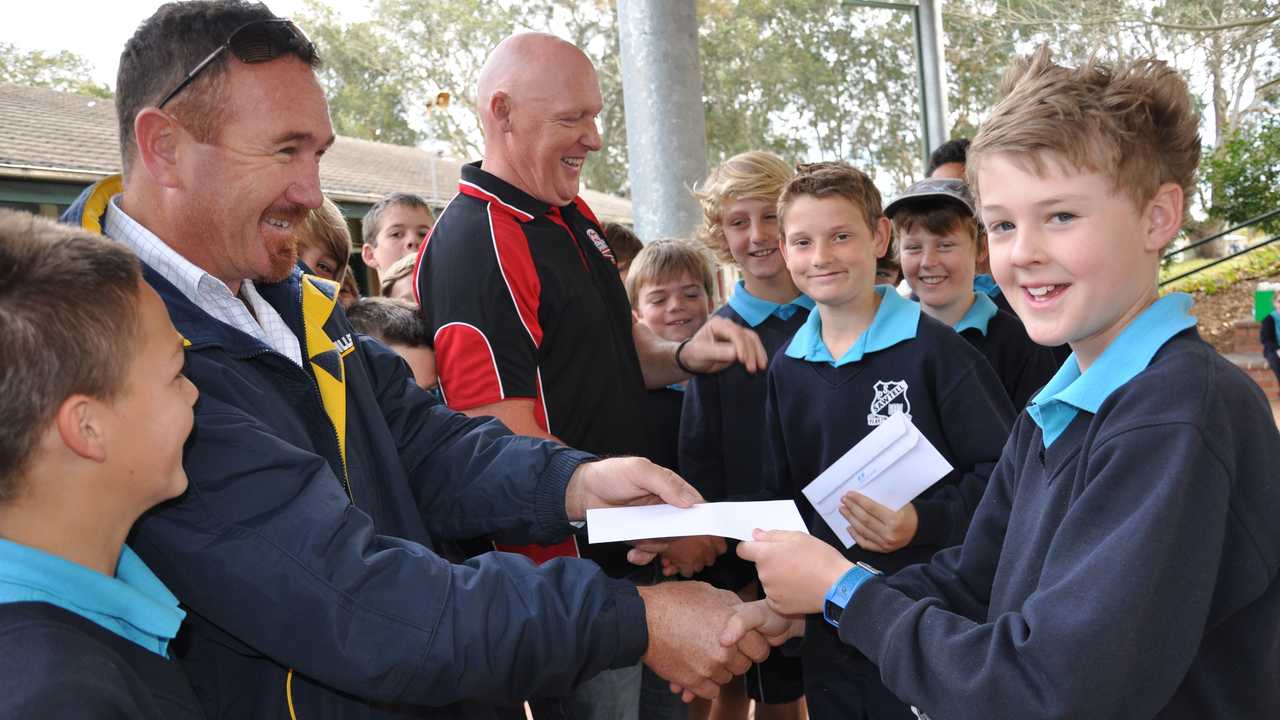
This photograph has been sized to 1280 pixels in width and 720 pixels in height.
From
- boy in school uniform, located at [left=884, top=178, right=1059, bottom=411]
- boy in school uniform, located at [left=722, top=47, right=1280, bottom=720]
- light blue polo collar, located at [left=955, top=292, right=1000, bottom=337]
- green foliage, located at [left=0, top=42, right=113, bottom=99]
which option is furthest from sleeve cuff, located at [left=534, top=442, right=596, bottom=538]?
green foliage, located at [left=0, top=42, right=113, bottom=99]

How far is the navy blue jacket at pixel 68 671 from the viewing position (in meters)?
1.27

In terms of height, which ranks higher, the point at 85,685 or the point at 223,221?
the point at 223,221

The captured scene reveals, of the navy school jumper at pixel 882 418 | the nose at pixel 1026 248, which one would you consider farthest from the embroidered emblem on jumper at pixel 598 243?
the nose at pixel 1026 248

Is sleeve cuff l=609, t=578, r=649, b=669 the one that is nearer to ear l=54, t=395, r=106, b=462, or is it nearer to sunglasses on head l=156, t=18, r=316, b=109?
ear l=54, t=395, r=106, b=462

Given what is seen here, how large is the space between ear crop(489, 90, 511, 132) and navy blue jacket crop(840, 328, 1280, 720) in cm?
230

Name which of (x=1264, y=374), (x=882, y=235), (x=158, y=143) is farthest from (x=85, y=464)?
(x=1264, y=374)

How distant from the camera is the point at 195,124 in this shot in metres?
2.04

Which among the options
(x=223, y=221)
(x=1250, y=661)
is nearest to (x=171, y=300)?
(x=223, y=221)

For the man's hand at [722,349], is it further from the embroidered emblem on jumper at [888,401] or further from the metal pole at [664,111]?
the metal pole at [664,111]

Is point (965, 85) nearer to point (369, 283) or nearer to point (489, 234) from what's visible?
point (369, 283)

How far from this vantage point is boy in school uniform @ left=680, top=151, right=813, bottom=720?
392cm

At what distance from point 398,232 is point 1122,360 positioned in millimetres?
4215

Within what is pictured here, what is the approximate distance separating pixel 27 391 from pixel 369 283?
14.5 metres

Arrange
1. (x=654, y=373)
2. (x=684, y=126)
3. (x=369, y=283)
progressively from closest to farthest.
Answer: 1. (x=654, y=373)
2. (x=684, y=126)
3. (x=369, y=283)
